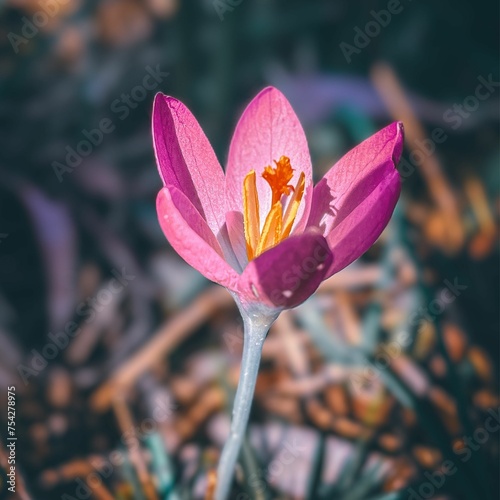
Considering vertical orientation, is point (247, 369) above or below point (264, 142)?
below

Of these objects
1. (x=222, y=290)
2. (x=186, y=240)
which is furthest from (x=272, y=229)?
(x=222, y=290)

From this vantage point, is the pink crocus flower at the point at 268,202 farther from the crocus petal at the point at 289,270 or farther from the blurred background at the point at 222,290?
the blurred background at the point at 222,290

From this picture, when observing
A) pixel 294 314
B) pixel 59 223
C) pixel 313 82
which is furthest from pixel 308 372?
pixel 313 82

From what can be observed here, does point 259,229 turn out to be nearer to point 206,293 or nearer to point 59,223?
point 206,293

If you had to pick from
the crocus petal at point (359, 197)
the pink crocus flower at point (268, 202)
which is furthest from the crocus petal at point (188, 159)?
the crocus petal at point (359, 197)

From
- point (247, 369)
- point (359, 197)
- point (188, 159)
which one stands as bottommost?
point (247, 369)

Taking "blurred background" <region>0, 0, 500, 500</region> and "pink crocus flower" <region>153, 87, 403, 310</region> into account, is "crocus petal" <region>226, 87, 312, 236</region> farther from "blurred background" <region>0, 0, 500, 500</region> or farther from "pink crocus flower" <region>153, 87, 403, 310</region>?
"blurred background" <region>0, 0, 500, 500</region>

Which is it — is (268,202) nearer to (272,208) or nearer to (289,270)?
(272,208)

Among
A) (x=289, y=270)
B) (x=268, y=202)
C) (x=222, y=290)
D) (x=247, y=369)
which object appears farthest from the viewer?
(x=222, y=290)

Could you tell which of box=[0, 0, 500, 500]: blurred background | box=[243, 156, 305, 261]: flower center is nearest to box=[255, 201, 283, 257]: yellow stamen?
box=[243, 156, 305, 261]: flower center

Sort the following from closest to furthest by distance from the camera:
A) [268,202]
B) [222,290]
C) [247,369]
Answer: [247,369] < [268,202] < [222,290]
